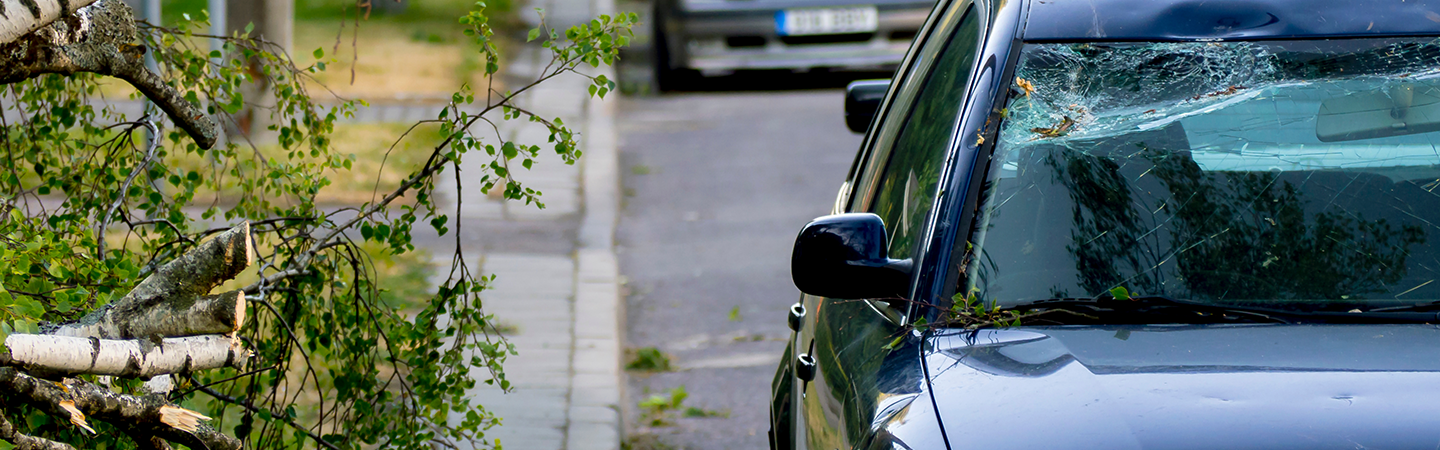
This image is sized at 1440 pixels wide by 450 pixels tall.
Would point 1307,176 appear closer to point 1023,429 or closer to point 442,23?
point 1023,429

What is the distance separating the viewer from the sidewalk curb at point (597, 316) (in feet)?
15.7

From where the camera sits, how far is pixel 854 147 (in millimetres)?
10219

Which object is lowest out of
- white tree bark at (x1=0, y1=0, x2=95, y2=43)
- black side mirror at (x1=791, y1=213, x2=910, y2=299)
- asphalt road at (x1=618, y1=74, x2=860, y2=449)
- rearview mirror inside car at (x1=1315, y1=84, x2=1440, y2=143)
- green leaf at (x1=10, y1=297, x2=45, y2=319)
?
asphalt road at (x1=618, y1=74, x2=860, y2=449)

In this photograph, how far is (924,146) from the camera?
9.01 feet

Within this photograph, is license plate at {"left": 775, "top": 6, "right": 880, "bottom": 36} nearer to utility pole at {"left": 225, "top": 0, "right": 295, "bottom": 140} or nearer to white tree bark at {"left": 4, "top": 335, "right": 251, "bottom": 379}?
utility pole at {"left": 225, "top": 0, "right": 295, "bottom": 140}

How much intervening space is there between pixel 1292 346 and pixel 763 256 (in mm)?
5412

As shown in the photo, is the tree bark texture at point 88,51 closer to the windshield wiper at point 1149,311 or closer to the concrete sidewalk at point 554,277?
the concrete sidewalk at point 554,277

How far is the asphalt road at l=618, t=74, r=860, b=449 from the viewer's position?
218 inches

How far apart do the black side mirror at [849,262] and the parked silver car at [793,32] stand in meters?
9.69

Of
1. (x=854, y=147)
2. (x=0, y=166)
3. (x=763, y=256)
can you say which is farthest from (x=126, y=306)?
(x=854, y=147)

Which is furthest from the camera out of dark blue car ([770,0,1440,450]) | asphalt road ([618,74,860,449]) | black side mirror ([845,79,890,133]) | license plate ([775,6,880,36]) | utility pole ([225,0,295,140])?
license plate ([775,6,880,36])

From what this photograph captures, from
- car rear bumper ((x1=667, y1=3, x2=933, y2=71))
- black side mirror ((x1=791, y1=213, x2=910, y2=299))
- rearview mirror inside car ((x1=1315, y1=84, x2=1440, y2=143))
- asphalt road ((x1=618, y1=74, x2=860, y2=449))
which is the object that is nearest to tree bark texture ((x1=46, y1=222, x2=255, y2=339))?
black side mirror ((x1=791, y1=213, x2=910, y2=299))

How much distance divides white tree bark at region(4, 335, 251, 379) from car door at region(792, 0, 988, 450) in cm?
105

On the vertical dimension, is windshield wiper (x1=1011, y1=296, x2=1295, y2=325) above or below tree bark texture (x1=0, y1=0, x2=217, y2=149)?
below
